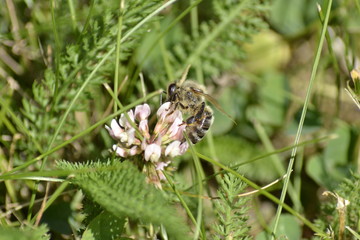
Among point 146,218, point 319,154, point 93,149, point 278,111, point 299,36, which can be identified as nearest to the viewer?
point 146,218

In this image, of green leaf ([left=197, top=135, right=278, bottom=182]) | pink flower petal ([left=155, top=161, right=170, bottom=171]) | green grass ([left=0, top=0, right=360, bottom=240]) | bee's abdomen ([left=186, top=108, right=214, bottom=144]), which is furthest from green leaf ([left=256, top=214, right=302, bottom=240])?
pink flower petal ([left=155, top=161, right=170, bottom=171])

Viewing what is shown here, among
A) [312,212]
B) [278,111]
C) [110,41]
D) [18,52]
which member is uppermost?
[110,41]

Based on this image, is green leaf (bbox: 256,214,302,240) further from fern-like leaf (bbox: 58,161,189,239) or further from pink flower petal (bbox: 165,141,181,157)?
fern-like leaf (bbox: 58,161,189,239)

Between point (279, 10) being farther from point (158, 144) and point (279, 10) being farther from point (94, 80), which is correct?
point (158, 144)

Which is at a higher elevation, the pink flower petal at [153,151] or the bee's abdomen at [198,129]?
the pink flower petal at [153,151]

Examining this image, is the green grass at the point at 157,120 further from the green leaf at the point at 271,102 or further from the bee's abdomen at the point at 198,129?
the bee's abdomen at the point at 198,129

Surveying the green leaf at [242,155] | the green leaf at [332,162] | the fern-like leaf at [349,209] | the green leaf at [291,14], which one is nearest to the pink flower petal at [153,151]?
the fern-like leaf at [349,209]

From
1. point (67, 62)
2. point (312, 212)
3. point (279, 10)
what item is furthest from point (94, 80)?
point (279, 10)
